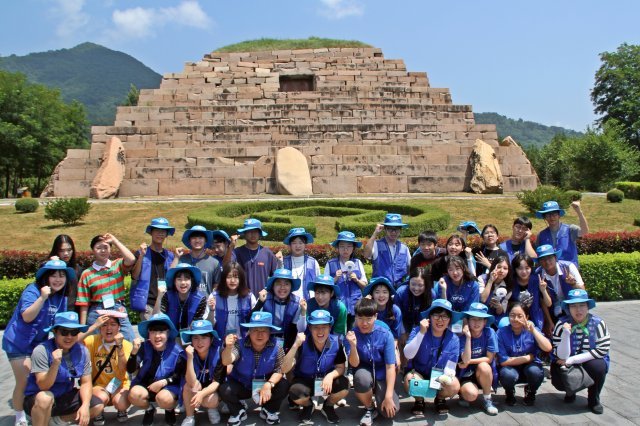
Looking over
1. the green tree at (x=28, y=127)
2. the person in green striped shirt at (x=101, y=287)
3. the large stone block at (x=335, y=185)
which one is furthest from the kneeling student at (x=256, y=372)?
the green tree at (x=28, y=127)

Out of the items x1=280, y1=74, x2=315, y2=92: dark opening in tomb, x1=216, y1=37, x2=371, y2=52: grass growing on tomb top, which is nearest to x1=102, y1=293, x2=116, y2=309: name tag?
x1=280, y1=74, x2=315, y2=92: dark opening in tomb

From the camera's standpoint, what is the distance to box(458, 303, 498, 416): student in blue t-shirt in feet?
17.4

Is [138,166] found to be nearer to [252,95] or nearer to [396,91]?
[252,95]

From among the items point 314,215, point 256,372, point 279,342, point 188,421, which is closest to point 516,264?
point 279,342

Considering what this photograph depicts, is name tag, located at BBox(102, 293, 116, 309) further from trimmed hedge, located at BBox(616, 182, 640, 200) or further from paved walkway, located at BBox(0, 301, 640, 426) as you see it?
trimmed hedge, located at BBox(616, 182, 640, 200)

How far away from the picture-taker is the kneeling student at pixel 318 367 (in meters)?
5.12

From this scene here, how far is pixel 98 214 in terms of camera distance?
624 inches

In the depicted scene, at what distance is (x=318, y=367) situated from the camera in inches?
207

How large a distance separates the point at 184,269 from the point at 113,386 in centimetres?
133

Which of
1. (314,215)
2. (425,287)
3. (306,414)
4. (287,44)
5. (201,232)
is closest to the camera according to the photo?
(306,414)

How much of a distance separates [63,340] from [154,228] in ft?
5.98

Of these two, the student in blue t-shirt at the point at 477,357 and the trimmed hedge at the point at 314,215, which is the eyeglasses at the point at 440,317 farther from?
the trimmed hedge at the point at 314,215

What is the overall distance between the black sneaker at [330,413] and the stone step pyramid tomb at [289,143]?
47.9 feet

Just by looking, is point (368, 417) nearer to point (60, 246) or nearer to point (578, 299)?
point (578, 299)
